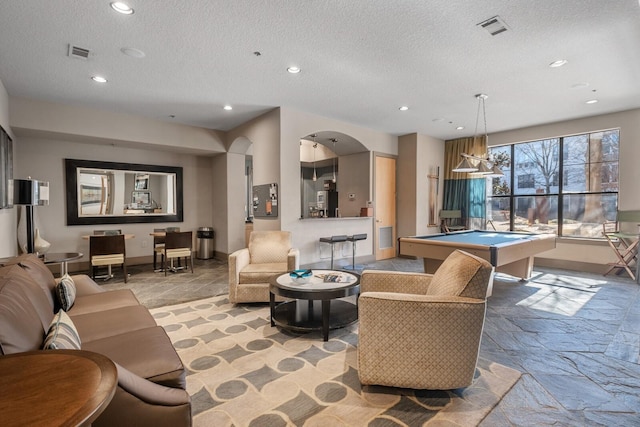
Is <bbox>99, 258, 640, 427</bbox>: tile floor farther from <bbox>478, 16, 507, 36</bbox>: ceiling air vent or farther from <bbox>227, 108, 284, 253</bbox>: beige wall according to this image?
<bbox>478, 16, 507, 36</bbox>: ceiling air vent

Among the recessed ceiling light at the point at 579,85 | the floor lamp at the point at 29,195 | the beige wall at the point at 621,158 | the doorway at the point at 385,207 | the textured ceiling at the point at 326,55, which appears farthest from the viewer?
the doorway at the point at 385,207

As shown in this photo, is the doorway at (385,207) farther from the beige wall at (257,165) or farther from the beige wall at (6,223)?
the beige wall at (6,223)

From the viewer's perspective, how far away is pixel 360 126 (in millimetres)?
6414

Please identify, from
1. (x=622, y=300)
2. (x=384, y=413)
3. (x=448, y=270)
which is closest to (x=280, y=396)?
(x=384, y=413)

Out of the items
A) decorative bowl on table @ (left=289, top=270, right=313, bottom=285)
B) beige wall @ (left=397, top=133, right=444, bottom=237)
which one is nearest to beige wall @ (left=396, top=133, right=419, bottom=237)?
beige wall @ (left=397, top=133, right=444, bottom=237)

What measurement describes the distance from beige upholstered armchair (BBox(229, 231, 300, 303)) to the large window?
531 centimetres

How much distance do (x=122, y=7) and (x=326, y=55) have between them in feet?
6.20

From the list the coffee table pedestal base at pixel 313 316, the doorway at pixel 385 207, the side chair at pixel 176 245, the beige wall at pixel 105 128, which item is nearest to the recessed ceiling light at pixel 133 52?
the beige wall at pixel 105 128

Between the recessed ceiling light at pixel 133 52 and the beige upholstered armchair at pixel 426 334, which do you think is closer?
the beige upholstered armchair at pixel 426 334

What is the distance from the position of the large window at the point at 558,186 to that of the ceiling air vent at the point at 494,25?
4.53 meters

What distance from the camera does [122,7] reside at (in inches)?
100

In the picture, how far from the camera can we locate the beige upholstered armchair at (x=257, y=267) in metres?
3.74

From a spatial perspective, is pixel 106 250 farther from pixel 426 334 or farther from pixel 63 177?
pixel 426 334

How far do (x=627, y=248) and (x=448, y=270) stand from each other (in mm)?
5182
